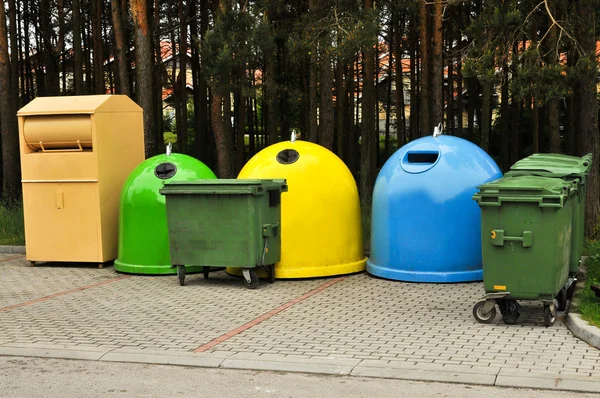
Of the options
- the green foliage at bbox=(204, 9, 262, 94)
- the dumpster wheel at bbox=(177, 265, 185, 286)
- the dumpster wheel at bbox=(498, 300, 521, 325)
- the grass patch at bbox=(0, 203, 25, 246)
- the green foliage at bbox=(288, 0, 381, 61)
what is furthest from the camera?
the green foliage at bbox=(204, 9, 262, 94)

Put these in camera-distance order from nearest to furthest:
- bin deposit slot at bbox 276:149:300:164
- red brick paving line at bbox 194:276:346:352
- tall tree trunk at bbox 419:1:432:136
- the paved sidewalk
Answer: the paved sidewalk < red brick paving line at bbox 194:276:346:352 < bin deposit slot at bbox 276:149:300:164 < tall tree trunk at bbox 419:1:432:136

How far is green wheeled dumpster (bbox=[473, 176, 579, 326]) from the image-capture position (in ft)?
23.7

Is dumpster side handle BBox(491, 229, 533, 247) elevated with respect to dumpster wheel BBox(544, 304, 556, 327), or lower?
elevated

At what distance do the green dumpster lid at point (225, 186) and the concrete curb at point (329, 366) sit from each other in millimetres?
3087

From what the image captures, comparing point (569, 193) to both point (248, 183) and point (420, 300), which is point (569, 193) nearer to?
point (420, 300)

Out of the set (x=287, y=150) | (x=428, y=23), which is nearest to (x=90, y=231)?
(x=287, y=150)

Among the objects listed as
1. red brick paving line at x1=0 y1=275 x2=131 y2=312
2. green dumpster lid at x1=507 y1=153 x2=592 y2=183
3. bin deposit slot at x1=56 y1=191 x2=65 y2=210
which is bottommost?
red brick paving line at x1=0 y1=275 x2=131 y2=312

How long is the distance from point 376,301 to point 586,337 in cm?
253

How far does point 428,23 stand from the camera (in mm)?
21453

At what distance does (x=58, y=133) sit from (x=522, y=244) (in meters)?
6.67

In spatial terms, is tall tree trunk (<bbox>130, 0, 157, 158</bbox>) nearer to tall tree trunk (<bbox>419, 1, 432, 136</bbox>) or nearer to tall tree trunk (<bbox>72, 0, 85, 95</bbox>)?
tall tree trunk (<bbox>72, 0, 85, 95</bbox>)

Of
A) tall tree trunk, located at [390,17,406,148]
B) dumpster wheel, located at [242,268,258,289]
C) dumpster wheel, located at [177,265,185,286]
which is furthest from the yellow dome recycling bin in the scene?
tall tree trunk, located at [390,17,406,148]

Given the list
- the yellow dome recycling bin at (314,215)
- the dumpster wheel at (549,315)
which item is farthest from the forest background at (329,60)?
the dumpster wheel at (549,315)

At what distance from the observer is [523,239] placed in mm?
7230
